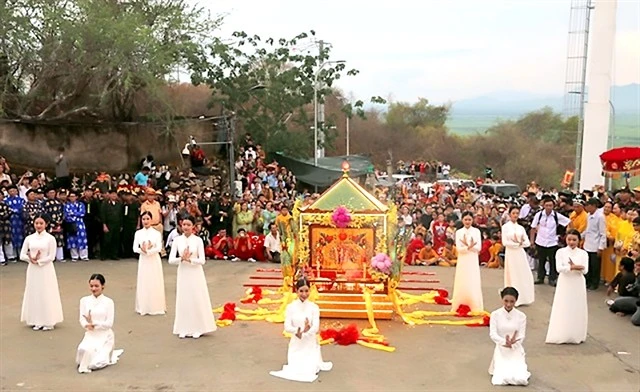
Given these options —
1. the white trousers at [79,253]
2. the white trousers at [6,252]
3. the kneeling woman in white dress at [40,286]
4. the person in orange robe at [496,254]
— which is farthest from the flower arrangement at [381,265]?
the white trousers at [6,252]

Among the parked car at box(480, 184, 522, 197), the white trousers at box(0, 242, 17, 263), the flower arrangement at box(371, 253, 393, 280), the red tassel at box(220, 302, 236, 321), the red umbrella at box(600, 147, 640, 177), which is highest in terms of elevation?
the red umbrella at box(600, 147, 640, 177)

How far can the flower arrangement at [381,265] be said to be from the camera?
9.03 metres

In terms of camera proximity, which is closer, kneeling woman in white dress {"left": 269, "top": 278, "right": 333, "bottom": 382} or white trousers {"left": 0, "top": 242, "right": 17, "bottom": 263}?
kneeling woman in white dress {"left": 269, "top": 278, "right": 333, "bottom": 382}

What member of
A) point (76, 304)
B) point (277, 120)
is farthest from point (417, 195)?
point (76, 304)

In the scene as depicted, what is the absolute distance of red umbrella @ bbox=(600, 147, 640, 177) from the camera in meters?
14.6

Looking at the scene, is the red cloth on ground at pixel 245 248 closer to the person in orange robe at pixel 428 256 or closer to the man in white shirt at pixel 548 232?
the person in orange robe at pixel 428 256

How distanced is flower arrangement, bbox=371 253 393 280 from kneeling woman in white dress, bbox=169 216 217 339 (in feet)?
7.33

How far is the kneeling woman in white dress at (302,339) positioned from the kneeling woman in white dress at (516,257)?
4.10 metres

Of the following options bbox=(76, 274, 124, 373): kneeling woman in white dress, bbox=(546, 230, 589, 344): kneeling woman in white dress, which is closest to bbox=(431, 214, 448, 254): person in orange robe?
bbox=(546, 230, 589, 344): kneeling woman in white dress

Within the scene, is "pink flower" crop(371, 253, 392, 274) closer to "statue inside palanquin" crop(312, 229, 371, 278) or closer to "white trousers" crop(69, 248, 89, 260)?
"statue inside palanquin" crop(312, 229, 371, 278)

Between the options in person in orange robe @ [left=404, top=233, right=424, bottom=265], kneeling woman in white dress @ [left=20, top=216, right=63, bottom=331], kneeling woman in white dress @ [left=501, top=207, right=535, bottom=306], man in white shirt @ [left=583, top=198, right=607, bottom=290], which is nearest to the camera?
kneeling woman in white dress @ [left=20, top=216, right=63, bottom=331]

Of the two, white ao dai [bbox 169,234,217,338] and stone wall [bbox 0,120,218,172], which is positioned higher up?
stone wall [bbox 0,120,218,172]

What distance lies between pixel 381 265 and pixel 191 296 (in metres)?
2.47

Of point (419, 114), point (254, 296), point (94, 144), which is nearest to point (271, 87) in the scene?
point (94, 144)
